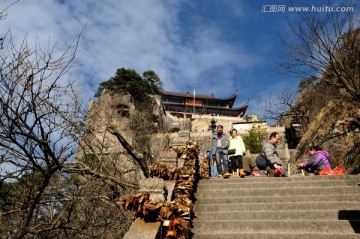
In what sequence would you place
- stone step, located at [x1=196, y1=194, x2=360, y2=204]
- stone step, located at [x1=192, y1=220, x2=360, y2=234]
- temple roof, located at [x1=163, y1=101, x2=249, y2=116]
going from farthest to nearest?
temple roof, located at [x1=163, y1=101, x2=249, y2=116], stone step, located at [x1=196, y1=194, x2=360, y2=204], stone step, located at [x1=192, y1=220, x2=360, y2=234]

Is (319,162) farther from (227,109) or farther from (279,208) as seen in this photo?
(227,109)

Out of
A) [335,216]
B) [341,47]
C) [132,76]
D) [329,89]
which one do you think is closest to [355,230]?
[335,216]

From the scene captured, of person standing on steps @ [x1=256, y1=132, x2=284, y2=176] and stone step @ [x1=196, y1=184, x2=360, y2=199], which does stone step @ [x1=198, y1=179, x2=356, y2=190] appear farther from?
person standing on steps @ [x1=256, y1=132, x2=284, y2=176]

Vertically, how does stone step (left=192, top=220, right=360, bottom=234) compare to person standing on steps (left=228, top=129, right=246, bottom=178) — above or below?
below

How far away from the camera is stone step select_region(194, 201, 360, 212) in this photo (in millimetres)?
5461

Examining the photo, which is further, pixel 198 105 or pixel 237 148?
pixel 198 105

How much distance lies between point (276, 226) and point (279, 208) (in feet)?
2.58

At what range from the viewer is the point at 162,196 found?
497 centimetres

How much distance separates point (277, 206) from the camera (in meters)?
5.71

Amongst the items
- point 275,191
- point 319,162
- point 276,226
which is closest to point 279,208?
point 275,191

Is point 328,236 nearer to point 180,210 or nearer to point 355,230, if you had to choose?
point 355,230

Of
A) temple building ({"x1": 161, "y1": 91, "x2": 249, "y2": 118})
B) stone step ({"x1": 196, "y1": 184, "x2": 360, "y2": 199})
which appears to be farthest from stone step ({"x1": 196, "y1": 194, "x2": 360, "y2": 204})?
temple building ({"x1": 161, "y1": 91, "x2": 249, "y2": 118})

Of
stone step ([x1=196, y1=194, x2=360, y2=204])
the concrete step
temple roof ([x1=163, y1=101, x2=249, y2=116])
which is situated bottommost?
the concrete step

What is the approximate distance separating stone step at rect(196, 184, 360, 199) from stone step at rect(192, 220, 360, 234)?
1.29 m
